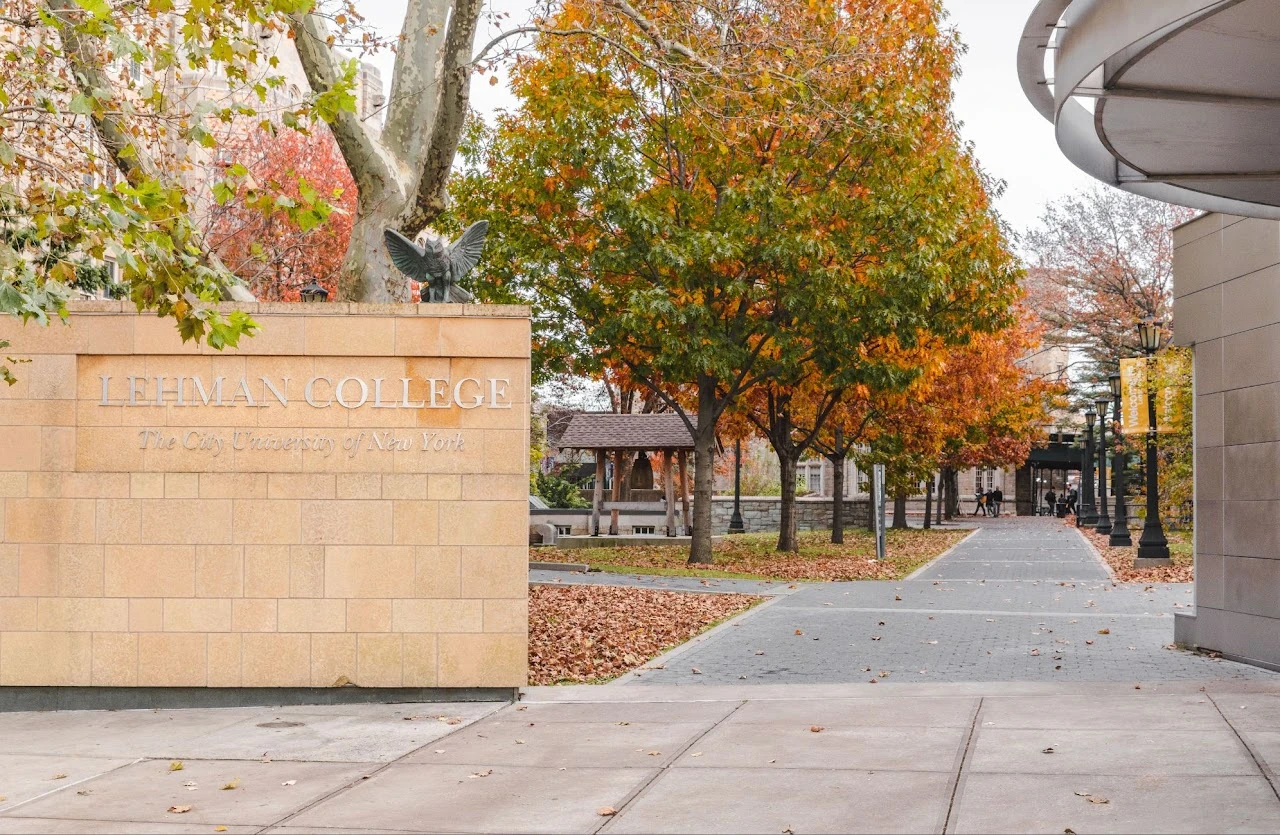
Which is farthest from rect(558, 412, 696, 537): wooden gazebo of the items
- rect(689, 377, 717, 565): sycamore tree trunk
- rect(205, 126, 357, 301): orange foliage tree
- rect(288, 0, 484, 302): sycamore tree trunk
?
rect(288, 0, 484, 302): sycamore tree trunk

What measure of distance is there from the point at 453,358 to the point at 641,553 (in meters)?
19.2

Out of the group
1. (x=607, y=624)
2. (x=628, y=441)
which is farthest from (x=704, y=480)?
(x=607, y=624)

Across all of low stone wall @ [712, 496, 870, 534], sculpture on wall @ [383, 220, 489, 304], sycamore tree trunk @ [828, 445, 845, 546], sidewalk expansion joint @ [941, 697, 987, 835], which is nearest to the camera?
sidewalk expansion joint @ [941, 697, 987, 835]

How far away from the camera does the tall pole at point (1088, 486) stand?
49.9 metres

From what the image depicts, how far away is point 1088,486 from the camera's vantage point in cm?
5622

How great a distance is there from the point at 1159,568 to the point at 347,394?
63.6ft

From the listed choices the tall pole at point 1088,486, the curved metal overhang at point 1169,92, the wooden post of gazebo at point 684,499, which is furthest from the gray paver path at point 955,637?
the tall pole at point 1088,486

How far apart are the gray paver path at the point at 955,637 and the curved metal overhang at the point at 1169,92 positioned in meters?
3.94

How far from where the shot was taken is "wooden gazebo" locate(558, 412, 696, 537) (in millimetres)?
34625

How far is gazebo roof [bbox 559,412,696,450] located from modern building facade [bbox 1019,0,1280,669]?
73.7ft

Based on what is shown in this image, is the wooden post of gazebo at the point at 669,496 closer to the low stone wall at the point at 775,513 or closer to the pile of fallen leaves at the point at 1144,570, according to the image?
the low stone wall at the point at 775,513

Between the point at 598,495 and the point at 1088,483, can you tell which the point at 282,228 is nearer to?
the point at 598,495

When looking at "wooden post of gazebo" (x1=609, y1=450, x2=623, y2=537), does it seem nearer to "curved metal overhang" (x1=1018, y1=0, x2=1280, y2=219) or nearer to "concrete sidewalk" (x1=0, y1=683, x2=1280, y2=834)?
"concrete sidewalk" (x1=0, y1=683, x2=1280, y2=834)

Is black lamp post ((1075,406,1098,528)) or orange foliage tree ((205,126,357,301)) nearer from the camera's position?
orange foliage tree ((205,126,357,301))
